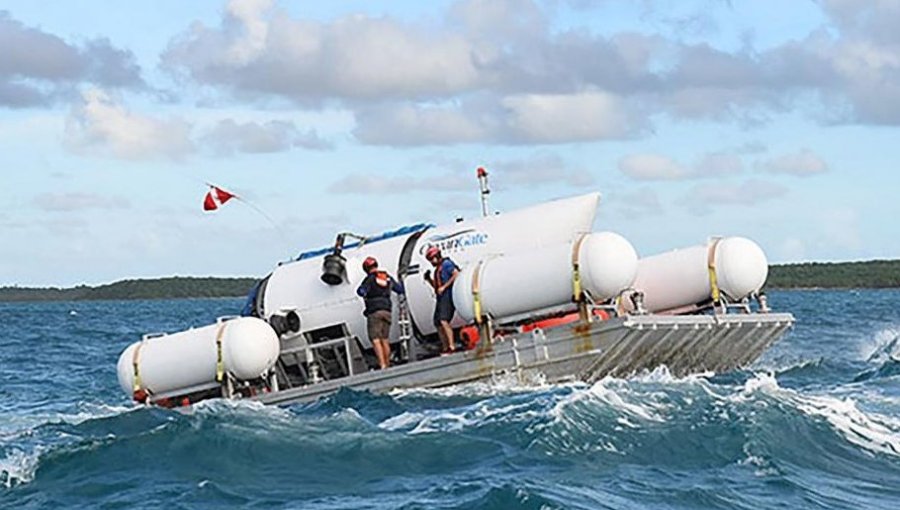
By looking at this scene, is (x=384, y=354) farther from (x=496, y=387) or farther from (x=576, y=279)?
(x=576, y=279)

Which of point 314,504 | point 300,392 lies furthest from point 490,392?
point 314,504

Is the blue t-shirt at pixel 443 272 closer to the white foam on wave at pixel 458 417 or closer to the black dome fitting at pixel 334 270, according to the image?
the black dome fitting at pixel 334 270

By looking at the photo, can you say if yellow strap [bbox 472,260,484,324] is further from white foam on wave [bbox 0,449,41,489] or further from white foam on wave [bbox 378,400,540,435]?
white foam on wave [bbox 0,449,41,489]

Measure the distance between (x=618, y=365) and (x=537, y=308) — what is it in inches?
51.5

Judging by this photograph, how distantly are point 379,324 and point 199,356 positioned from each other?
272 centimetres

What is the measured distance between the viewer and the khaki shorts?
2206cm

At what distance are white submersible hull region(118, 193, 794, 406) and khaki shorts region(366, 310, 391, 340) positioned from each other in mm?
597

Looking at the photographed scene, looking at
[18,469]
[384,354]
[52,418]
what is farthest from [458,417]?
[52,418]

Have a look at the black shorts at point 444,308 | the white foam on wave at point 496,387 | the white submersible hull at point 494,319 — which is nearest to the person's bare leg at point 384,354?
the white submersible hull at point 494,319

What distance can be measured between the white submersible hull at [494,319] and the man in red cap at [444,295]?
240 mm

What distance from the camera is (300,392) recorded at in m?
22.2

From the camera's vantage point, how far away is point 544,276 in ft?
66.9

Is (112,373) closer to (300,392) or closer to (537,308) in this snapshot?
(300,392)

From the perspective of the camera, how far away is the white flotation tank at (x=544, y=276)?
20094 mm
